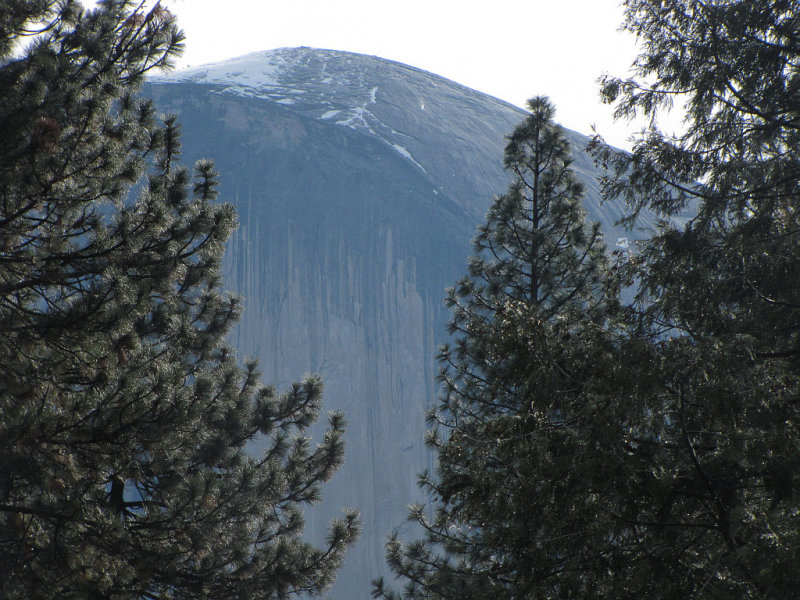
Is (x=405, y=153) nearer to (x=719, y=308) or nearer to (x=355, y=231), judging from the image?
(x=355, y=231)

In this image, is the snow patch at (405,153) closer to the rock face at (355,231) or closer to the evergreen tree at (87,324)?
the rock face at (355,231)

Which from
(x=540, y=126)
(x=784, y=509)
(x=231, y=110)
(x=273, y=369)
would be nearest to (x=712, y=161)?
(x=540, y=126)

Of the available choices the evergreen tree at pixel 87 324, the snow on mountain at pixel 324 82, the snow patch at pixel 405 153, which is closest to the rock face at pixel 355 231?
the snow patch at pixel 405 153

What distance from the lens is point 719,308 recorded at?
264 inches

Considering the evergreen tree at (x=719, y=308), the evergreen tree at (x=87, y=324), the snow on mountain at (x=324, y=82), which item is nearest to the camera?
the evergreen tree at (x=719, y=308)

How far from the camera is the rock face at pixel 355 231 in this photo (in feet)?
159

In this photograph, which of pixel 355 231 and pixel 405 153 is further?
pixel 405 153

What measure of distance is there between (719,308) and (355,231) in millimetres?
53478

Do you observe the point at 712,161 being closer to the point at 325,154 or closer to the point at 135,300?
the point at 135,300

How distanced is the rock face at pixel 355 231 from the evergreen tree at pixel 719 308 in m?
38.8

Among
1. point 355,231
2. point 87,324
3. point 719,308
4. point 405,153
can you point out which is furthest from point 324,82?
point 87,324

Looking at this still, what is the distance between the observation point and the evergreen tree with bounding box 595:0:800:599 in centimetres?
356

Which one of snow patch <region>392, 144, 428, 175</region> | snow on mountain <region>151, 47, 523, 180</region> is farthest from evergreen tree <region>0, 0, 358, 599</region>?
snow on mountain <region>151, 47, 523, 180</region>

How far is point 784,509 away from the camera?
3.72 meters
